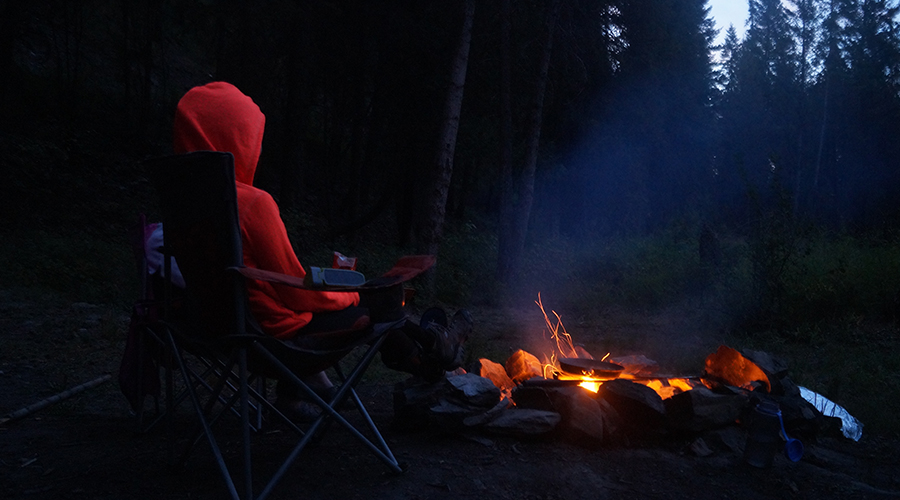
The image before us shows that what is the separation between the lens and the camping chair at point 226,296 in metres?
2.13

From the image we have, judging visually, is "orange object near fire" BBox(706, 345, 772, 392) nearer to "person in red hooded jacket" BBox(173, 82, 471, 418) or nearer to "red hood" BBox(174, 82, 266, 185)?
"person in red hooded jacket" BBox(173, 82, 471, 418)

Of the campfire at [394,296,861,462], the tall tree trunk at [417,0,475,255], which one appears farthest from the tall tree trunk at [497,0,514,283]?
the campfire at [394,296,861,462]

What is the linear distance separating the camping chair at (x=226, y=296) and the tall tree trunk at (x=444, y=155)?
647 cm

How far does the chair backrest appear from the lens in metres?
2.15

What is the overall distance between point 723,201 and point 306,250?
913 inches

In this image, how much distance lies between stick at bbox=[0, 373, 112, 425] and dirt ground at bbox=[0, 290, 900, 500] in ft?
0.13

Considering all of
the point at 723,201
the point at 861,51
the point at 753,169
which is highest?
the point at 861,51

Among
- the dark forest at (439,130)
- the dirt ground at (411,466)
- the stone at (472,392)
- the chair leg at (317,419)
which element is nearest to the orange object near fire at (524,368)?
the stone at (472,392)

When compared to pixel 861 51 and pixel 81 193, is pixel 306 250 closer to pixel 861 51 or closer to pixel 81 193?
pixel 81 193

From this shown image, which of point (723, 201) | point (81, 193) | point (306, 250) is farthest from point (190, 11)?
point (723, 201)

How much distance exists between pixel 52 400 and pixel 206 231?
7.43 feet

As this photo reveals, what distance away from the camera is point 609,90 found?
16.1 meters

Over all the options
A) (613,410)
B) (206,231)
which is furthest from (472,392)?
(206,231)

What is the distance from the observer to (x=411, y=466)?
2.62 metres
